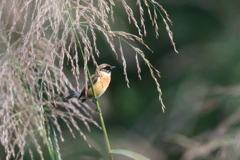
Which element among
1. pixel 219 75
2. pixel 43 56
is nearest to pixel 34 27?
pixel 43 56

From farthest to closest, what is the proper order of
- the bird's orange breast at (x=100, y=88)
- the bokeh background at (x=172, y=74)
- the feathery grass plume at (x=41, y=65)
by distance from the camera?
the bokeh background at (x=172, y=74)
the bird's orange breast at (x=100, y=88)
the feathery grass plume at (x=41, y=65)

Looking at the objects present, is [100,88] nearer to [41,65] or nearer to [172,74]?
[41,65]

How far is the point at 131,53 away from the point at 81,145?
208cm

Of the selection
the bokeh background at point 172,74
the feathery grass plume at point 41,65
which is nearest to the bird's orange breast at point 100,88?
the feathery grass plume at point 41,65

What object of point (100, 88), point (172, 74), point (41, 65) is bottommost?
point (172, 74)

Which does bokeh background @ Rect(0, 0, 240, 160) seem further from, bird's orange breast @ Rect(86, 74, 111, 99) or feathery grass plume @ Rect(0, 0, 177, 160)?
feathery grass plume @ Rect(0, 0, 177, 160)

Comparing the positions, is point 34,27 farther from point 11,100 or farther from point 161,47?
point 161,47

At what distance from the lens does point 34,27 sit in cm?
175

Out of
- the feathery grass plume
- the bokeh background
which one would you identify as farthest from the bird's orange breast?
the bokeh background

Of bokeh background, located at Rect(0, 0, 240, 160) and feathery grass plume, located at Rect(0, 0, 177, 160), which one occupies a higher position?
feathery grass plume, located at Rect(0, 0, 177, 160)

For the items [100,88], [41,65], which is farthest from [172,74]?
[41,65]

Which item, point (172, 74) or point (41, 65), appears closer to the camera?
point (41, 65)

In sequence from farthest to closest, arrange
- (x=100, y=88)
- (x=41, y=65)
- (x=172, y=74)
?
(x=172, y=74) → (x=100, y=88) → (x=41, y=65)

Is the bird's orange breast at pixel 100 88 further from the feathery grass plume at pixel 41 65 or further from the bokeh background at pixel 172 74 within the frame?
the bokeh background at pixel 172 74
